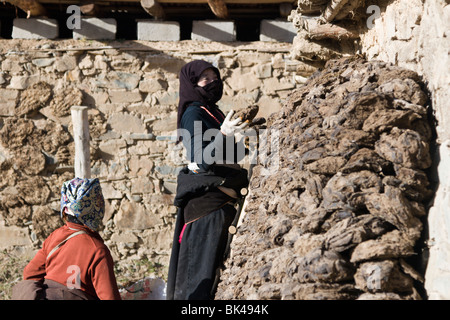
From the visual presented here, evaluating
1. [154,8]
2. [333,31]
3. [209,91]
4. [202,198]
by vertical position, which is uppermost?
[154,8]

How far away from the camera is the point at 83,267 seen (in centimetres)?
221

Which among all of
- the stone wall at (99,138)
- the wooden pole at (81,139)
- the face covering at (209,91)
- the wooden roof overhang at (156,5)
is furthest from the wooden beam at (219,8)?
the face covering at (209,91)

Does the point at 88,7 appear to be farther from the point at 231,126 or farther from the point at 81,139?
the point at 231,126

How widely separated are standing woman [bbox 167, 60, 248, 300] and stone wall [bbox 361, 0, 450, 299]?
33.5 inches

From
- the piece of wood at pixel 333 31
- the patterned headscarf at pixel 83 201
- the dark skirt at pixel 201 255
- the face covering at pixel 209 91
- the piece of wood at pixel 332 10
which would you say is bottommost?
the dark skirt at pixel 201 255

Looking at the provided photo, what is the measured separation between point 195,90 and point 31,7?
2.74 m

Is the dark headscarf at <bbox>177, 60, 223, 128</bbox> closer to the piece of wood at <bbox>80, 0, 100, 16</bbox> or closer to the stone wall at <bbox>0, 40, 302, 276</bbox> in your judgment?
the stone wall at <bbox>0, 40, 302, 276</bbox>

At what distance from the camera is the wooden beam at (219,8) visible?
4.73m

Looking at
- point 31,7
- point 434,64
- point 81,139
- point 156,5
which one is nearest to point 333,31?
point 434,64

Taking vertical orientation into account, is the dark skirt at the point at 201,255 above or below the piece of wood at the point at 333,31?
below

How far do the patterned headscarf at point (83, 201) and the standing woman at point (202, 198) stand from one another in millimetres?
559

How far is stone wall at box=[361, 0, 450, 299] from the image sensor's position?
183cm

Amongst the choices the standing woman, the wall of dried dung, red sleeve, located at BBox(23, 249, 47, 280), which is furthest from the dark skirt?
red sleeve, located at BBox(23, 249, 47, 280)

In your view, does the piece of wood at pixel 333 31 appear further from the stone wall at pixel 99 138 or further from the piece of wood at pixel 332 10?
the stone wall at pixel 99 138
